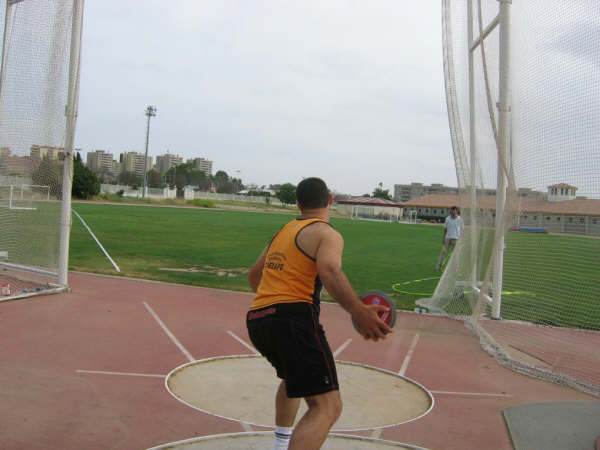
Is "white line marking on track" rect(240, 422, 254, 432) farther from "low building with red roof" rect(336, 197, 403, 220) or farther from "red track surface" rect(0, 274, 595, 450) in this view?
"low building with red roof" rect(336, 197, 403, 220)

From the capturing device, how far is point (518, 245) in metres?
9.98

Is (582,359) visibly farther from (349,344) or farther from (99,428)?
(99,428)

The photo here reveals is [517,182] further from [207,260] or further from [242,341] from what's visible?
[207,260]

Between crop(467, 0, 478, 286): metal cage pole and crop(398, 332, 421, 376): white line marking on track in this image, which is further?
crop(467, 0, 478, 286): metal cage pole

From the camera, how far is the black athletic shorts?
10.1ft

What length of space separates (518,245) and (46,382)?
8.19 m

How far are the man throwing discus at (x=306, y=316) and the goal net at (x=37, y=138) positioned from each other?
7326 mm

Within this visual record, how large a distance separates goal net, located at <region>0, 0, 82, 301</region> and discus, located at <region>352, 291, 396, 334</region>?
7.68 metres

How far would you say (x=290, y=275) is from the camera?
3217 mm

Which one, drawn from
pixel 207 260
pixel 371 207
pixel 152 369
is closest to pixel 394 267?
pixel 207 260

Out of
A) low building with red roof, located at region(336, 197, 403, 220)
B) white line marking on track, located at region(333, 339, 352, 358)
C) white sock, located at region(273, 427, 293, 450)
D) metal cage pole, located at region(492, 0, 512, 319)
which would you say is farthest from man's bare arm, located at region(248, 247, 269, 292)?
low building with red roof, located at region(336, 197, 403, 220)

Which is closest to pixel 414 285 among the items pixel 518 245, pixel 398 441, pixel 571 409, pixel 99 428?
pixel 518 245

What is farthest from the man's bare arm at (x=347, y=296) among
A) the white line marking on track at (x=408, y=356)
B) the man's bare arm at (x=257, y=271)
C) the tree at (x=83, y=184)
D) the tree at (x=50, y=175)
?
the tree at (x=83, y=184)

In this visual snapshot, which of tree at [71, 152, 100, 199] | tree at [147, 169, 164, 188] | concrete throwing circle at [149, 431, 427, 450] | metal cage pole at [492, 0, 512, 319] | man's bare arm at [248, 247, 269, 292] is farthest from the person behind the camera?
tree at [147, 169, 164, 188]
